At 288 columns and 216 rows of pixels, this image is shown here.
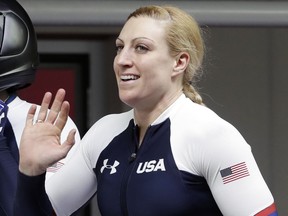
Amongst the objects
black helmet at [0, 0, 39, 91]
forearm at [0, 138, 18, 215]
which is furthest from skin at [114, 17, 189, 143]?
black helmet at [0, 0, 39, 91]

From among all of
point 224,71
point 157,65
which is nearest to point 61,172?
point 157,65

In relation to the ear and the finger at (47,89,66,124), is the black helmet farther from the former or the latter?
the ear

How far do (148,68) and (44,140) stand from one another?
329 millimetres

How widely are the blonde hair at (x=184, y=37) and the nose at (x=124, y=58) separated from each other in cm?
11

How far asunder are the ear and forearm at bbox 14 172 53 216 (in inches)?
17.4

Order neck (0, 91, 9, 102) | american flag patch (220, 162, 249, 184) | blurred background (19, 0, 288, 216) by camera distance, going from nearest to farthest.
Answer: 1. american flag patch (220, 162, 249, 184)
2. neck (0, 91, 9, 102)
3. blurred background (19, 0, 288, 216)

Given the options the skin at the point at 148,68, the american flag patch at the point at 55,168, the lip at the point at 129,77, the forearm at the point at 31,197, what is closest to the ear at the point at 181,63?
the skin at the point at 148,68

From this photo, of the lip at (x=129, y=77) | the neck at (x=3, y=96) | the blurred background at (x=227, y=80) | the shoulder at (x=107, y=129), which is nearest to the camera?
the lip at (x=129, y=77)

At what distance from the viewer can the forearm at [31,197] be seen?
9.23ft

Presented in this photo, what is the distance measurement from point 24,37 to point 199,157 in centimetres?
84

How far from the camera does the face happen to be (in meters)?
2.74

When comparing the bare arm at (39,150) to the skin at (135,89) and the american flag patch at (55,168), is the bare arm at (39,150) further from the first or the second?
the american flag patch at (55,168)

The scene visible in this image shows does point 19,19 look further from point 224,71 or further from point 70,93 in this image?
point 70,93

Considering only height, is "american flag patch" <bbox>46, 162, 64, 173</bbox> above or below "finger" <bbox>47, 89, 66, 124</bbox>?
below
